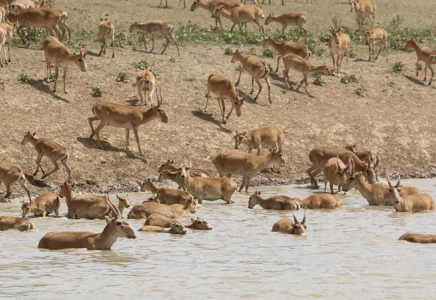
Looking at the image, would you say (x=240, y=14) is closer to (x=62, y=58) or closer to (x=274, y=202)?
(x=62, y=58)

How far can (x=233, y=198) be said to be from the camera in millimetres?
21734

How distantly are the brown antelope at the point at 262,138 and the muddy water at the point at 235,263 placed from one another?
5.06 metres

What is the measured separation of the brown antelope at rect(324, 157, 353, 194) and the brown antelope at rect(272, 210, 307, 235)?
4.57 m

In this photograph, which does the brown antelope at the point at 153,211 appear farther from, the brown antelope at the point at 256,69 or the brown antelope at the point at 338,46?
the brown antelope at the point at 338,46

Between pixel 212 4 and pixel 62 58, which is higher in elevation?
pixel 212 4

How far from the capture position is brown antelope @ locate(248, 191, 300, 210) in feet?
65.8

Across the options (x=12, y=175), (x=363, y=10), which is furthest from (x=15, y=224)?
(x=363, y=10)

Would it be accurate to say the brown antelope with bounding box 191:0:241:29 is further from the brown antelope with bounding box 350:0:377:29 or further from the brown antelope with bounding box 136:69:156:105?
the brown antelope with bounding box 136:69:156:105

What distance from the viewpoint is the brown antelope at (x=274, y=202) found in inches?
790

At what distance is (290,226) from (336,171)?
16.5ft

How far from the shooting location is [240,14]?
34281 mm

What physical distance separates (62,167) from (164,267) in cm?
792

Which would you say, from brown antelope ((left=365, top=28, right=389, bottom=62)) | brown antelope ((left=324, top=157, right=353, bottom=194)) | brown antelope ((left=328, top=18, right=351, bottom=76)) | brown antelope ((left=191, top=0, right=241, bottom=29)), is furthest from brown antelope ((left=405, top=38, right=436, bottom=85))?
brown antelope ((left=324, top=157, right=353, bottom=194))

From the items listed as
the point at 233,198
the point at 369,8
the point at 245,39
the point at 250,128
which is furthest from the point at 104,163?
the point at 369,8
